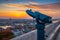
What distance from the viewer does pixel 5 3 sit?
12.9 ft

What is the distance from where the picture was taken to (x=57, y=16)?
4.04m

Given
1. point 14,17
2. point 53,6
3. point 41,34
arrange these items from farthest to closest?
point 53,6 → point 14,17 → point 41,34

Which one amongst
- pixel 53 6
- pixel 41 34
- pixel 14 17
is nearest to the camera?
pixel 41 34

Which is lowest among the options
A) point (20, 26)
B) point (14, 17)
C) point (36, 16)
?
point (20, 26)

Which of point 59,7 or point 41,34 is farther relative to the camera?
point 59,7

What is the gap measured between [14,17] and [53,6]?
92 cm

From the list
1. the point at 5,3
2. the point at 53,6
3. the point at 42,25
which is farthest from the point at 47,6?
the point at 42,25

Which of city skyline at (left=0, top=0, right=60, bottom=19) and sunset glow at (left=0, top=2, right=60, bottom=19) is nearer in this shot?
city skyline at (left=0, top=0, right=60, bottom=19)

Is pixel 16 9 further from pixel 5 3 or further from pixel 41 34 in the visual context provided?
pixel 41 34

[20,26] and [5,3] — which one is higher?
[5,3]

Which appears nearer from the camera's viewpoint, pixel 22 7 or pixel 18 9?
pixel 22 7

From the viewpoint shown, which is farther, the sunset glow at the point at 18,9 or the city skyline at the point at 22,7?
the sunset glow at the point at 18,9

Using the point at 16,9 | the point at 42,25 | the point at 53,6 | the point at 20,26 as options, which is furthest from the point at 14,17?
the point at 42,25

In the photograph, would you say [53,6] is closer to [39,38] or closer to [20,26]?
[20,26]
